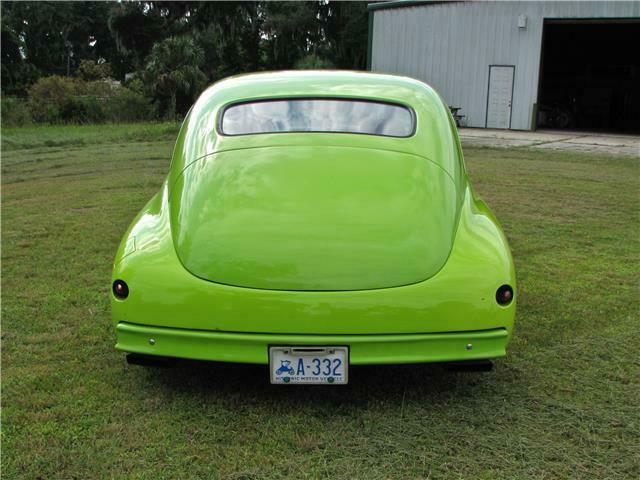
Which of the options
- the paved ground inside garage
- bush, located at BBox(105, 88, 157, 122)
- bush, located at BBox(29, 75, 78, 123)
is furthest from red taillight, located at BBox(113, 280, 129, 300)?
bush, located at BBox(105, 88, 157, 122)

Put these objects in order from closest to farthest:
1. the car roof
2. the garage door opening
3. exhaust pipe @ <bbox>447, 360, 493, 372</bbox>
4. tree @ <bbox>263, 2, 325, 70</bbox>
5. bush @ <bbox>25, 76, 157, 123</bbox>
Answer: exhaust pipe @ <bbox>447, 360, 493, 372</bbox>, the car roof, bush @ <bbox>25, 76, 157, 123</bbox>, the garage door opening, tree @ <bbox>263, 2, 325, 70</bbox>

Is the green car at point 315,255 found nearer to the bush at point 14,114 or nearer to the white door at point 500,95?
the bush at point 14,114

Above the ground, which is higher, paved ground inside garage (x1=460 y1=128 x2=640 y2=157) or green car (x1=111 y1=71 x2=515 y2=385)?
green car (x1=111 y1=71 x2=515 y2=385)

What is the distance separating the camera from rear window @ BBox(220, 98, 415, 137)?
3531 mm

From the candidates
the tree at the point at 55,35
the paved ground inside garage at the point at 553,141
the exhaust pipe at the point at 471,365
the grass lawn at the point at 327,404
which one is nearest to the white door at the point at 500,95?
the paved ground inside garage at the point at 553,141

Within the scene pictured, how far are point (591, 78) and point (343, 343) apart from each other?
94.0 feet

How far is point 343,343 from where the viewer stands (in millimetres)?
2830

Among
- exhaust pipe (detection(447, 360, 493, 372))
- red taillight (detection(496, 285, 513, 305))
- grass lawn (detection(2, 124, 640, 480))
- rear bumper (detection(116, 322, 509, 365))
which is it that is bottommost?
grass lawn (detection(2, 124, 640, 480))

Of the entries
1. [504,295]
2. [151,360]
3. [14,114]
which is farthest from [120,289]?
[14,114]

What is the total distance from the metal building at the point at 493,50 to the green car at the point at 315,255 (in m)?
19.2

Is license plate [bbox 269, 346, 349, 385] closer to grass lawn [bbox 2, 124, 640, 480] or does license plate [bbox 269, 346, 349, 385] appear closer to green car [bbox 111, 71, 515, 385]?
green car [bbox 111, 71, 515, 385]

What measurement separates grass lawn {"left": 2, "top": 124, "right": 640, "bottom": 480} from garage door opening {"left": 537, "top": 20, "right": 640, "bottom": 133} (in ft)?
74.5

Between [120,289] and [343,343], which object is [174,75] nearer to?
[120,289]

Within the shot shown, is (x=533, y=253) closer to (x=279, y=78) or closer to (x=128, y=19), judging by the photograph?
(x=279, y=78)
